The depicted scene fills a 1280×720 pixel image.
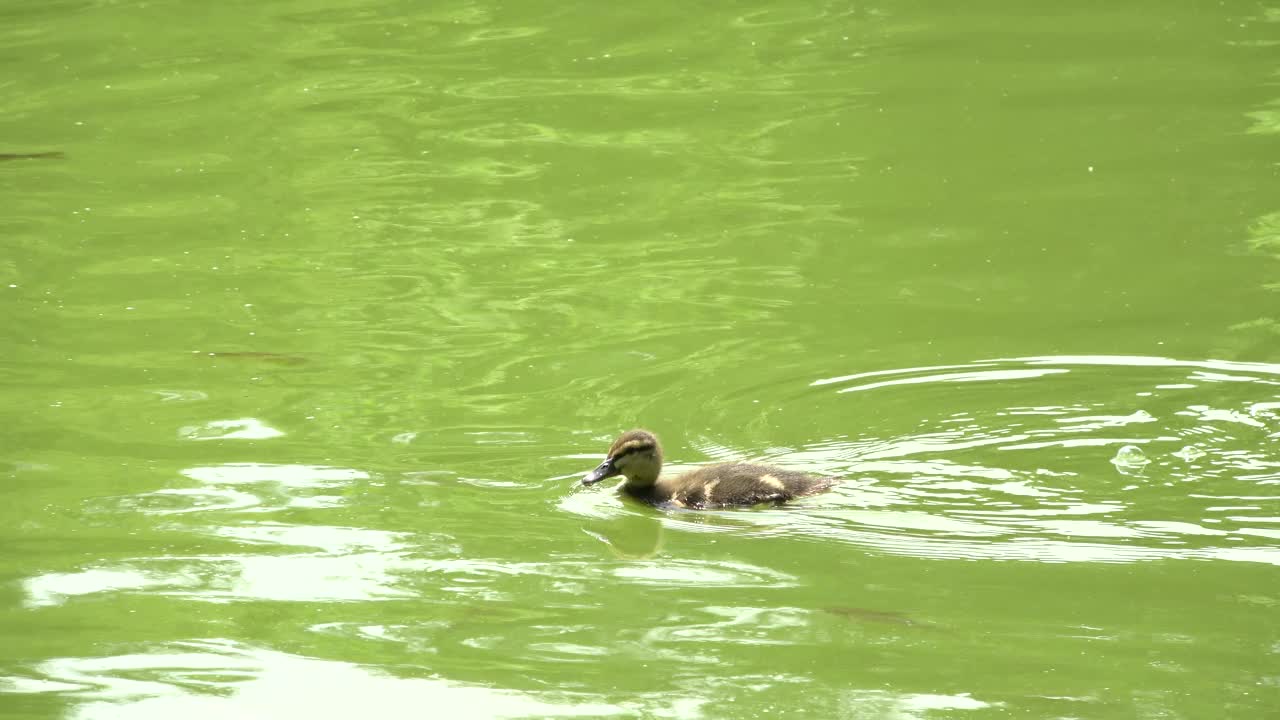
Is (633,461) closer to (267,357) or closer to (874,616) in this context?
(874,616)

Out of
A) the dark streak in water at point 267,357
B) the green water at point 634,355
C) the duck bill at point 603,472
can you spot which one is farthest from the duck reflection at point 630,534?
the dark streak in water at point 267,357

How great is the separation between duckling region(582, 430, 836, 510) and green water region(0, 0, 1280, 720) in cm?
7

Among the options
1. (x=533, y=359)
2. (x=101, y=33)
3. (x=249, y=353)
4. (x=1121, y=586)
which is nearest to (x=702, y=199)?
(x=533, y=359)

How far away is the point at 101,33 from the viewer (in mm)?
11852

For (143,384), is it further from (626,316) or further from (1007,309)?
(1007,309)

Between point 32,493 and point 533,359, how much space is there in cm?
210

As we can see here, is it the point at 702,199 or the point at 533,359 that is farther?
the point at 702,199

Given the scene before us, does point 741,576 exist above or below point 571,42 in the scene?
below

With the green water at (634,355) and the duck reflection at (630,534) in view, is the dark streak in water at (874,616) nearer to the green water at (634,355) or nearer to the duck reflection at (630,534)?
the green water at (634,355)

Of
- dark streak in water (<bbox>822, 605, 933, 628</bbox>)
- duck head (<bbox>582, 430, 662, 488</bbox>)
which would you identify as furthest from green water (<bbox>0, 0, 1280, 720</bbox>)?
duck head (<bbox>582, 430, 662, 488</bbox>)

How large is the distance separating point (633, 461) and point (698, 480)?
0.23 metres

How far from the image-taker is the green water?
14.5 feet

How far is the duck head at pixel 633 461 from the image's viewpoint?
5.59 m

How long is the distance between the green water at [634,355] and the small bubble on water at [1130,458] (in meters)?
0.10
